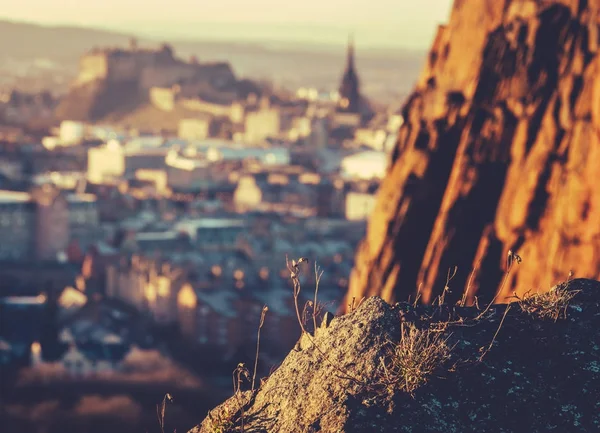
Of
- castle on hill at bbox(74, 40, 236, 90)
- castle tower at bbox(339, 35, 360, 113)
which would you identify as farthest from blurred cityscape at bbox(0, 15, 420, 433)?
castle on hill at bbox(74, 40, 236, 90)

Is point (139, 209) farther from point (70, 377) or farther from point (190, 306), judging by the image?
point (70, 377)

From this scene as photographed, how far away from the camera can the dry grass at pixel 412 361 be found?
17.5ft

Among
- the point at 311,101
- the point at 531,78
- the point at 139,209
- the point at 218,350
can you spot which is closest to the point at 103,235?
the point at 139,209

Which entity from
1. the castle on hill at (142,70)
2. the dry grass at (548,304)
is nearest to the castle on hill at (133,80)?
the castle on hill at (142,70)

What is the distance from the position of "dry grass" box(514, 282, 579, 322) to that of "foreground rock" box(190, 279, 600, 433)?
24 millimetres

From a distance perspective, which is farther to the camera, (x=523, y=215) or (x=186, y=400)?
(x=186, y=400)

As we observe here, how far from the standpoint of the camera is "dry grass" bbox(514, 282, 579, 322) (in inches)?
232

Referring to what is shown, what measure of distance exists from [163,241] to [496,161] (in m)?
53.2

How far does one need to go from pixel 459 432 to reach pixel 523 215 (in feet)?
40.3

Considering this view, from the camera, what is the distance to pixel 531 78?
18281 mm

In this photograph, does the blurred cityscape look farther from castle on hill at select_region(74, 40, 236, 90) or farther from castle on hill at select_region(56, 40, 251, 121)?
castle on hill at select_region(74, 40, 236, 90)

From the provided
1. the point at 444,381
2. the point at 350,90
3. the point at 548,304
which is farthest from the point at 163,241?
the point at 350,90

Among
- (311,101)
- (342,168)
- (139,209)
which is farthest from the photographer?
(311,101)

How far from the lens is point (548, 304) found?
5922 millimetres
